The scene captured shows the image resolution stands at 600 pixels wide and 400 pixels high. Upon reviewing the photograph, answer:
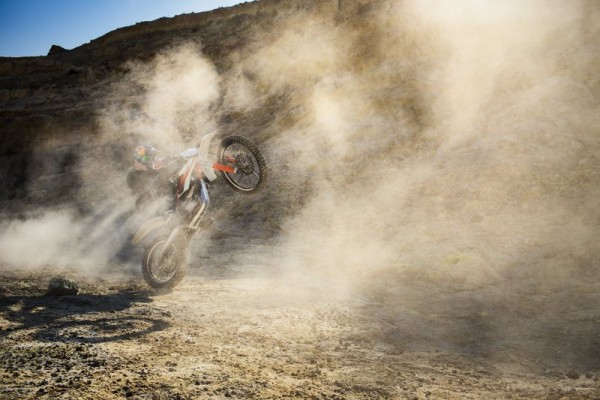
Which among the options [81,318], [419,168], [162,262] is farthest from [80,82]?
[81,318]

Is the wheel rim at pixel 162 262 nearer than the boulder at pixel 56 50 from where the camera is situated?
Yes

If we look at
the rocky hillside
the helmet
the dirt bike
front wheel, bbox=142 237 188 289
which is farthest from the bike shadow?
the rocky hillside

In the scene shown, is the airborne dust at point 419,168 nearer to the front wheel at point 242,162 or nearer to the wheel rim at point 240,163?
the front wheel at point 242,162

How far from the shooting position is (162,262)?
7090 mm

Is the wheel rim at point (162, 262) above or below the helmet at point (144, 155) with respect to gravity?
below

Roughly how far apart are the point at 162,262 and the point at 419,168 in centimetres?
845

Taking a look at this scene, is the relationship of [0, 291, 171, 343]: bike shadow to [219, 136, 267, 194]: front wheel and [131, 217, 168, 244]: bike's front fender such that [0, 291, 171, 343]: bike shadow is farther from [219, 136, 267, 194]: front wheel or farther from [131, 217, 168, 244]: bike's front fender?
[219, 136, 267, 194]: front wheel

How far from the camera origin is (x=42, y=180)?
21.3 meters

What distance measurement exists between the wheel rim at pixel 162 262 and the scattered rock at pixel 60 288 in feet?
3.77

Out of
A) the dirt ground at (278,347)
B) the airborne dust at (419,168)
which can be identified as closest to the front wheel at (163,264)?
the dirt ground at (278,347)

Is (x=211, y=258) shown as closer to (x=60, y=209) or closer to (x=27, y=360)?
(x=27, y=360)

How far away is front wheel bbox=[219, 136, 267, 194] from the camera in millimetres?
7465

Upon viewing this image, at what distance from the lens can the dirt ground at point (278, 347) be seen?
132 inches

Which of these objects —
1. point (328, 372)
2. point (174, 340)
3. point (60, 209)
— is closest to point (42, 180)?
point (60, 209)
